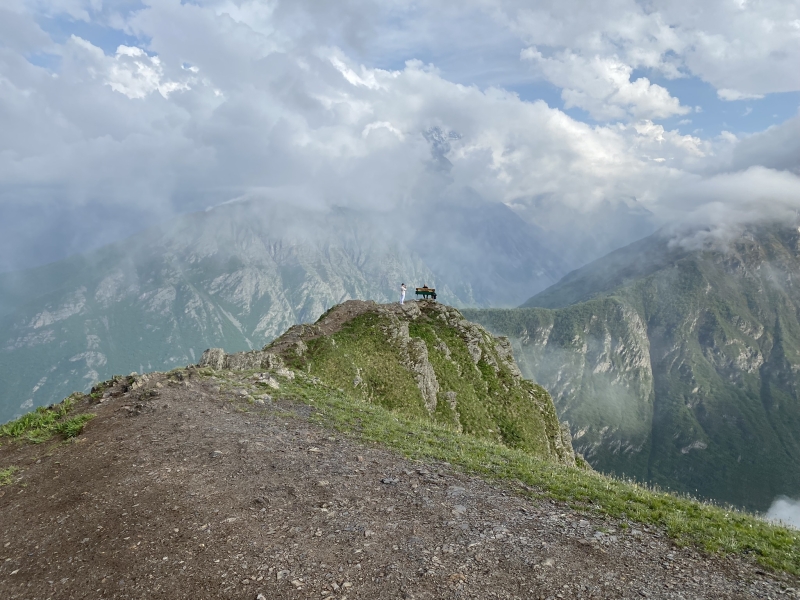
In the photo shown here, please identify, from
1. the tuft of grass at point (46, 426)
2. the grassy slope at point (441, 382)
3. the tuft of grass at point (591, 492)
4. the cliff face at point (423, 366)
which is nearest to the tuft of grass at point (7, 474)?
the tuft of grass at point (46, 426)

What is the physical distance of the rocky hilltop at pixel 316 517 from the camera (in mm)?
10492

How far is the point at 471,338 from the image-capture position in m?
61.1

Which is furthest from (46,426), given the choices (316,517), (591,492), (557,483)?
(591,492)

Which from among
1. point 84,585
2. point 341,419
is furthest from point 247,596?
point 341,419

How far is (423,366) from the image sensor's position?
4894cm

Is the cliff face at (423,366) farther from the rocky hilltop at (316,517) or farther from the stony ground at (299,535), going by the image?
the stony ground at (299,535)

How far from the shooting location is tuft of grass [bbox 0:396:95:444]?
21438 millimetres

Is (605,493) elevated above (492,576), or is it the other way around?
(492,576)

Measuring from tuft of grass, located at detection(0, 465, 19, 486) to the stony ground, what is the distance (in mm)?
393

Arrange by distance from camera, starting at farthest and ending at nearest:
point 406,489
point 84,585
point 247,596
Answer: point 406,489 → point 84,585 → point 247,596

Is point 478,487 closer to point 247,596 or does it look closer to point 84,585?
point 247,596

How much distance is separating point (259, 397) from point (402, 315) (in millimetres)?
32097

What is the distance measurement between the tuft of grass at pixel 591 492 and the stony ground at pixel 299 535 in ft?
2.95

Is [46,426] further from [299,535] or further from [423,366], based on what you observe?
[423,366]
